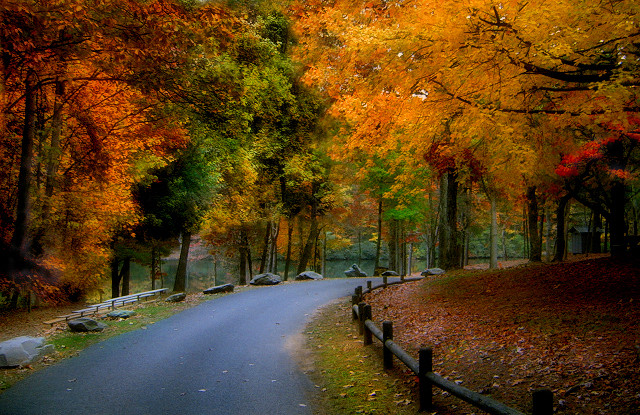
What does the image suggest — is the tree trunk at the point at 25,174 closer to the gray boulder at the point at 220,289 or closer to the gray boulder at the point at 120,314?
the gray boulder at the point at 120,314

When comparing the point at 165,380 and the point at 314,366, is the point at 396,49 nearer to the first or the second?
the point at 314,366

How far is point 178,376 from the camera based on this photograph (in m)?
7.44

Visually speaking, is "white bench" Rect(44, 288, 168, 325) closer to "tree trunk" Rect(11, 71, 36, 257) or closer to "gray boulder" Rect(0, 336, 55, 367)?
"tree trunk" Rect(11, 71, 36, 257)

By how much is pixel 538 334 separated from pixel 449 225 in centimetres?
1120

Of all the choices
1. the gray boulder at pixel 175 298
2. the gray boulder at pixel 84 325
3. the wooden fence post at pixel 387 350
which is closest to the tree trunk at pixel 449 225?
the gray boulder at pixel 175 298

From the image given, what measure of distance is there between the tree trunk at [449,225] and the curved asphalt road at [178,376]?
30.4ft

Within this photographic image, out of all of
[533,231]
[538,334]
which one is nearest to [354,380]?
[538,334]

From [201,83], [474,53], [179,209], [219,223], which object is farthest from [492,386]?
[219,223]

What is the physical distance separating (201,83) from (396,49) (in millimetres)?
4096

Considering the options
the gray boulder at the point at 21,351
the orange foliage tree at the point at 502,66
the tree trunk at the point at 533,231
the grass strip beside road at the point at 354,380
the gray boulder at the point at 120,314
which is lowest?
the gray boulder at the point at 120,314

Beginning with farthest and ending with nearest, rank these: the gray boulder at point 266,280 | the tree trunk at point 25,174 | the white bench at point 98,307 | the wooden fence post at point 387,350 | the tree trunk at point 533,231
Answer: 1. the gray boulder at point 266,280
2. the tree trunk at point 533,231
3. the white bench at point 98,307
4. the tree trunk at point 25,174
5. the wooden fence post at point 387,350

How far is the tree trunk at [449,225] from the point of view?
61.4ft

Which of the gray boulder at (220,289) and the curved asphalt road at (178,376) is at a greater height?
the curved asphalt road at (178,376)

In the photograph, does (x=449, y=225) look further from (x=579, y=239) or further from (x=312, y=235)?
(x=579, y=239)
